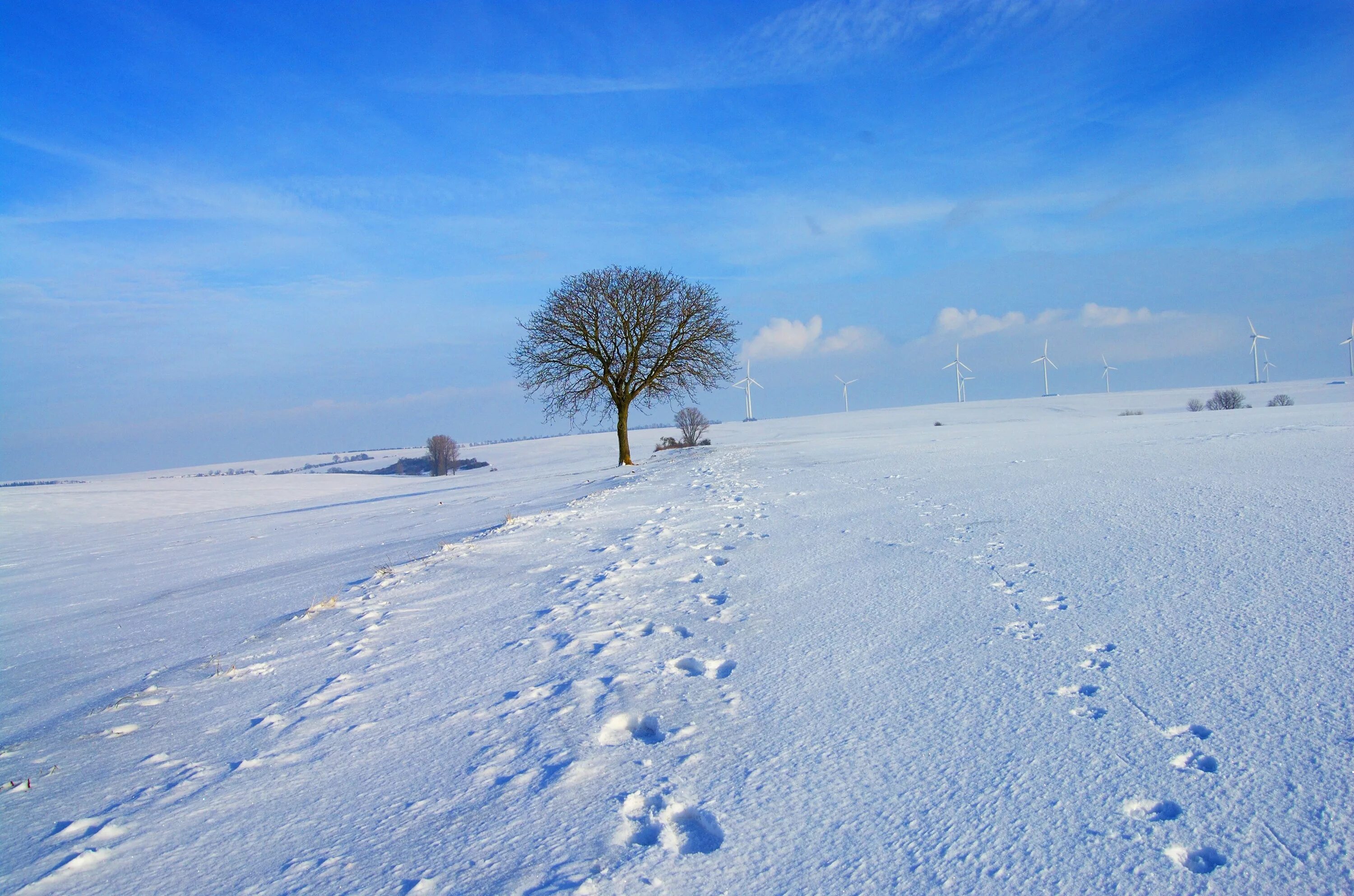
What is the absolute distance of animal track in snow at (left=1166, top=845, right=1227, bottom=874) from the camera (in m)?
2.06

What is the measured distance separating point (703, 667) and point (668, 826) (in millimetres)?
1428

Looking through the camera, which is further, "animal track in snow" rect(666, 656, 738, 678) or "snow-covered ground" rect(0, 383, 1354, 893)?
"animal track in snow" rect(666, 656, 738, 678)

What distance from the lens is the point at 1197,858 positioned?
2.11 meters

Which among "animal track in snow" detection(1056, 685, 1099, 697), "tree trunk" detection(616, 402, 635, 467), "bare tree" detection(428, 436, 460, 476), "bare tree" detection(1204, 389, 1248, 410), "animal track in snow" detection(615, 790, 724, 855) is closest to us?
"animal track in snow" detection(615, 790, 724, 855)

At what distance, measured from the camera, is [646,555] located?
6855mm

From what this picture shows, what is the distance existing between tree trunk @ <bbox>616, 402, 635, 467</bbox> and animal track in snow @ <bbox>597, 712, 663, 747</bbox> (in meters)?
20.2

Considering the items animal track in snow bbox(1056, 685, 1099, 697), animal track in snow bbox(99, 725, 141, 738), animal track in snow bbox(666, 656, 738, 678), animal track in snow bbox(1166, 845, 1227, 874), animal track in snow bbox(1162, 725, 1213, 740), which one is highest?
animal track in snow bbox(1056, 685, 1099, 697)

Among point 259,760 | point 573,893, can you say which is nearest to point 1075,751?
point 573,893

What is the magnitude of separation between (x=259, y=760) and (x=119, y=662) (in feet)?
11.4

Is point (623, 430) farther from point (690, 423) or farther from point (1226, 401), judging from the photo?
point (1226, 401)

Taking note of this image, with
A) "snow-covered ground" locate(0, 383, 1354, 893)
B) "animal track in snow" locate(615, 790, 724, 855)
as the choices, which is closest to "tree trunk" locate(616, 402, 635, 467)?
"snow-covered ground" locate(0, 383, 1354, 893)

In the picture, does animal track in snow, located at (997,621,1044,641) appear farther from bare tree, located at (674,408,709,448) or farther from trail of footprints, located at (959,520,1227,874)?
bare tree, located at (674,408,709,448)

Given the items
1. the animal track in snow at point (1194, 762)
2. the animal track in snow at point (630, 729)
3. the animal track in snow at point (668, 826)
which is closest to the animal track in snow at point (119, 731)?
the animal track in snow at point (630, 729)

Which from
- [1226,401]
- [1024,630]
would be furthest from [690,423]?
[1024,630]
